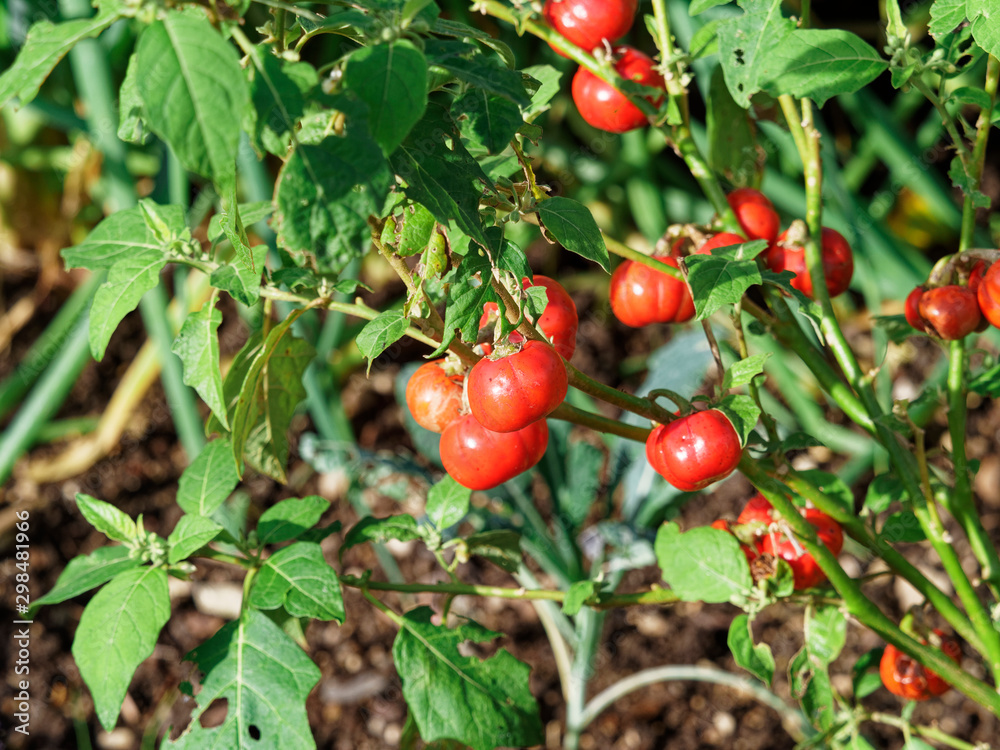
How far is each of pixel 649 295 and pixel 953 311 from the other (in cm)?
22

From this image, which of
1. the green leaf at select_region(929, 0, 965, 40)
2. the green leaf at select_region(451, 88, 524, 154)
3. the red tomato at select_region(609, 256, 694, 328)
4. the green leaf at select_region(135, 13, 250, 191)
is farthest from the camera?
the red tomato at select_region(609, 256, 694, 328)

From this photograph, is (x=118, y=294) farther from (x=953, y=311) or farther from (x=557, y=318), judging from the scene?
(x=953, y=311)

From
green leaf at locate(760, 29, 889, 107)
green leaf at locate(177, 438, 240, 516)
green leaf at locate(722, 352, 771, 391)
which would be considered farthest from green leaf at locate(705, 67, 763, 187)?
green leaf at locate(177, 438, 240, 516)

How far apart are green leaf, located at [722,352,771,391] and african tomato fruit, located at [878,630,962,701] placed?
318mm

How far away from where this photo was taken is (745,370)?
55cm

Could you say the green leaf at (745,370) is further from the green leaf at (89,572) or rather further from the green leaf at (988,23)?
the green leaf at (89,572)

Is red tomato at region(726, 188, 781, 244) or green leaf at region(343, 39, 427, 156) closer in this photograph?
green leaf at region(343, 39, 427, 156)

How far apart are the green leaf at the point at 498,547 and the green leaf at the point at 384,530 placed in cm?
6

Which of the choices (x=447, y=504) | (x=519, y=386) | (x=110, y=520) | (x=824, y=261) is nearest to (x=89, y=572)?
(x=110, y=520)

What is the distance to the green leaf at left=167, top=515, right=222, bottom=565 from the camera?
1.99ft

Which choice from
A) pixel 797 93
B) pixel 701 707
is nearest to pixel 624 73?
pixel 797 93

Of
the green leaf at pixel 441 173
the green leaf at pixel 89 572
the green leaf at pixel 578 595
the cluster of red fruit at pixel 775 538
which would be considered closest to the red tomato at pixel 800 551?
the cluster of red fruit at pixel 775 538

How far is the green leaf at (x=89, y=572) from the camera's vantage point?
61 cm

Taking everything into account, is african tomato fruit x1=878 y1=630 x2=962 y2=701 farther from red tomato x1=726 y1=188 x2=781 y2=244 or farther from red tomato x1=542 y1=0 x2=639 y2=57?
red tomato x1=542 y1=0 x2=639 y2=57
